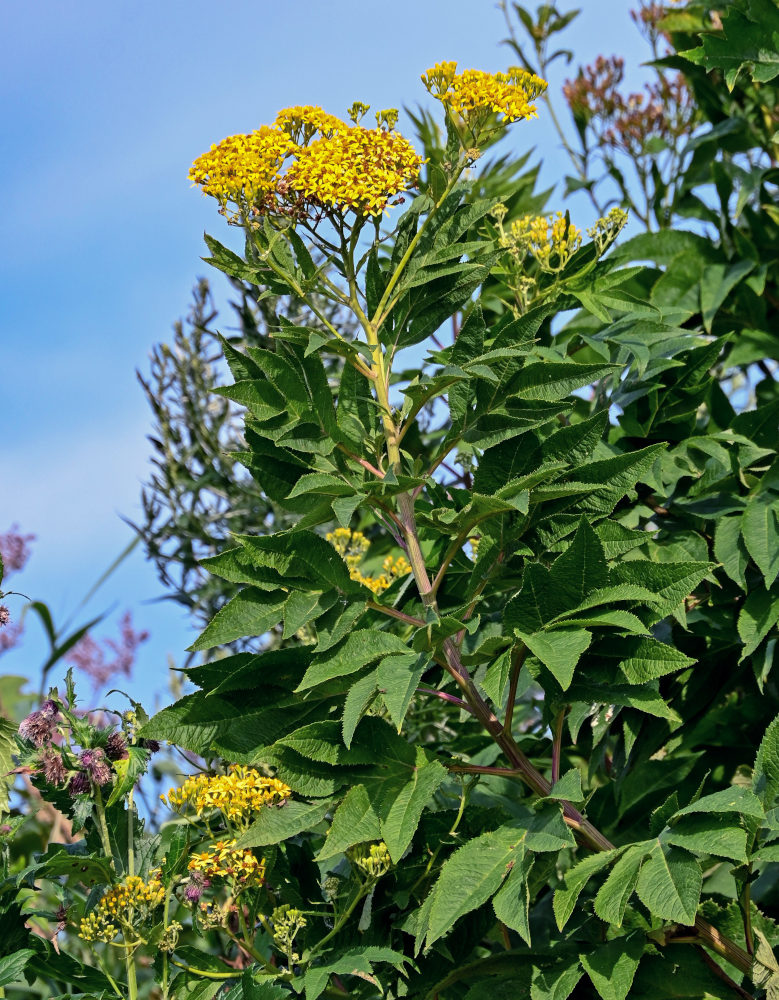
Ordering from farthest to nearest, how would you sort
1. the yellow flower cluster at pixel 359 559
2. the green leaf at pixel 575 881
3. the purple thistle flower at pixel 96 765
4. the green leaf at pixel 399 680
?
1. the yellow flower cluster at pixel 359 559
2. the purple thistle flower at pixel 96 765
3. the green leaf at pixel 575 881
4. the green leaf at pixel 399 680

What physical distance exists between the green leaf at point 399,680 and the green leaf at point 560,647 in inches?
6.1

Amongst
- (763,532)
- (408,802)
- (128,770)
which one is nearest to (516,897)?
(408,802)

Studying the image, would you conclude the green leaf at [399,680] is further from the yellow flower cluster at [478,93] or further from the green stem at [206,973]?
the yellow flower cluster at [478,93]

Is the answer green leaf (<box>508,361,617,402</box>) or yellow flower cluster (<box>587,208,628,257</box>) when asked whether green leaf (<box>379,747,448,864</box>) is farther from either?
yellow flower cluster (<box>587,208,628,257</box>)

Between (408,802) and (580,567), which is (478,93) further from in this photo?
(408,802)

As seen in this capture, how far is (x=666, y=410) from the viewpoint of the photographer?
2.26 metres

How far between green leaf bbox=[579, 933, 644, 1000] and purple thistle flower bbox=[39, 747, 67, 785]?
0.88m

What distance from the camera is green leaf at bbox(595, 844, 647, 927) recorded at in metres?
1.49

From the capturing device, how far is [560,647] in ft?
4.98

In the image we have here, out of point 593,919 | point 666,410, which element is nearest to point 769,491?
point 666,410

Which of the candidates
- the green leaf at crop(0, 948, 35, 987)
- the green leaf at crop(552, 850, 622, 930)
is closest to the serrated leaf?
the green leaf at crop(552, 850, 622, 930)

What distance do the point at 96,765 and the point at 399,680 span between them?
0.59 metres

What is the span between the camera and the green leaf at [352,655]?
61.8 inches

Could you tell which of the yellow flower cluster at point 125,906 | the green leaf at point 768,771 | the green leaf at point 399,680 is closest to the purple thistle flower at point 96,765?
the yellow flower cluster at point 125,906
